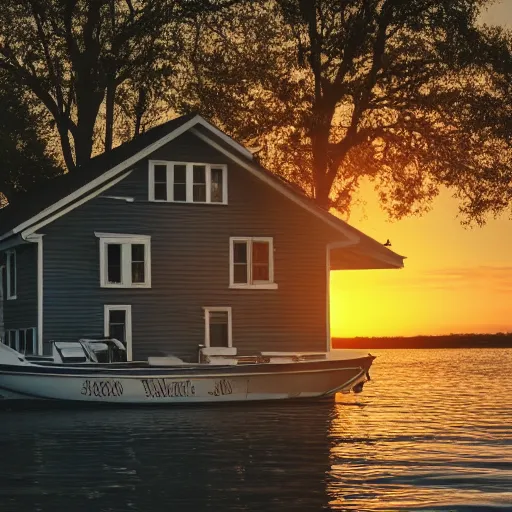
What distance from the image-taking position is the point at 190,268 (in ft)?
147

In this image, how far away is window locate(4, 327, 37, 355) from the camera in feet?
146

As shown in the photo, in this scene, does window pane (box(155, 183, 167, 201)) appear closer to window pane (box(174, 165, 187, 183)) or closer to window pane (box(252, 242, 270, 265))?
window pane (box(174, 165, 187, 183))

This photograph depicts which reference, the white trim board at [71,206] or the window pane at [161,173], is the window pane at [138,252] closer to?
the white trim board at [71,206]

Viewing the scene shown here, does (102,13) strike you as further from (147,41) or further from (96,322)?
(96,322)

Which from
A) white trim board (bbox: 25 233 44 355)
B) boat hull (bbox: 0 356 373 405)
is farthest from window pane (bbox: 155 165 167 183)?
boat hull (bbox: 0 356 373 405)

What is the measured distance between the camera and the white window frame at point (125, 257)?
143ft

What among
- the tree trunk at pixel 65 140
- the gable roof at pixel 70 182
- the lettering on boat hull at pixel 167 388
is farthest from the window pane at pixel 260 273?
the tree trunk at pixel 65 140

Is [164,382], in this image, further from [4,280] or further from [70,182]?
[70,182]

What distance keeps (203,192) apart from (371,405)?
9.90 meters

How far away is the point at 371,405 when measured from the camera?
4216cm

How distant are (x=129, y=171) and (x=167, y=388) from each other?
9323mm

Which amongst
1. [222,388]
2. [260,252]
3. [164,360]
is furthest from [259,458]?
[260,252]

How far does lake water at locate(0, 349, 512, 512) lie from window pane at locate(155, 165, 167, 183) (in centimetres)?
941

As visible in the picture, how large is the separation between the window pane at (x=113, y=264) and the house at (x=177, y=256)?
35 mm
